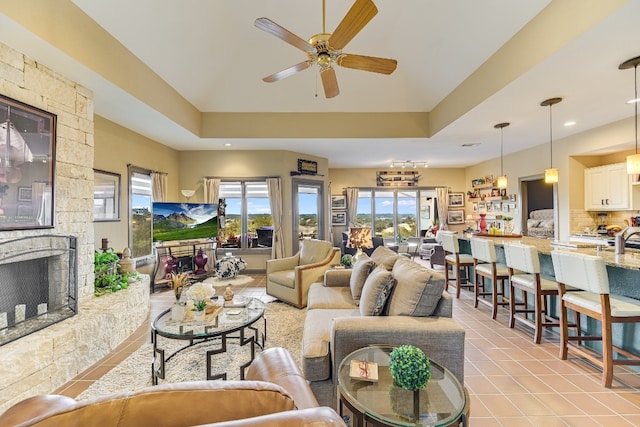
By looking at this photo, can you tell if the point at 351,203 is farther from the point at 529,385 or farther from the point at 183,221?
the point at 529,385

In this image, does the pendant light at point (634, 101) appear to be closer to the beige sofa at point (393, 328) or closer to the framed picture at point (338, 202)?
the beige sofa at point (393, 328)

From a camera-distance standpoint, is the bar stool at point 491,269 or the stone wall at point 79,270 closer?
the stone wall at point 79,270

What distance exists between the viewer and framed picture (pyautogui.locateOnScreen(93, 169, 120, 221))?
4219mm

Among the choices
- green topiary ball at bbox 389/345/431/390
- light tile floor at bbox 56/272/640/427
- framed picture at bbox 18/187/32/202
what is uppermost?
framed picture at bbox 18/187/32/202

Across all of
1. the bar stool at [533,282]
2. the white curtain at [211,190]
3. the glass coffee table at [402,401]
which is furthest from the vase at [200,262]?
the bar stool at [533,282]

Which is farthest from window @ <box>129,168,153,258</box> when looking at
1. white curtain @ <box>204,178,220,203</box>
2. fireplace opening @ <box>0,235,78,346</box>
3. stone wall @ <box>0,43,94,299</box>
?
fireplace opening @ <box>0,235,78,346</box>

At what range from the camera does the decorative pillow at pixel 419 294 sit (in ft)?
6.80

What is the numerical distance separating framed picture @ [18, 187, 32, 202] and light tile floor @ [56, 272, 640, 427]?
1.66 metres

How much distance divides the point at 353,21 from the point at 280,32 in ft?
2.00

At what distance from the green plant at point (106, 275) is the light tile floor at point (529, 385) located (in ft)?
2.16

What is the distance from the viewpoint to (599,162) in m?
5.67

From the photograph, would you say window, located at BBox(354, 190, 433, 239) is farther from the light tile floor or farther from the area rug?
the area rug

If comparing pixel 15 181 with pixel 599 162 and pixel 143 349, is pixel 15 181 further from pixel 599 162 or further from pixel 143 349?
pixel 599 162

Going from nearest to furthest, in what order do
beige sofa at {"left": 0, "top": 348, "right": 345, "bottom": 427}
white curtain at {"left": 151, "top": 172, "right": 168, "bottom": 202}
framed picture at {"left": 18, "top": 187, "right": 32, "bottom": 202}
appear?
beige sofa at {"left": 0, "top": 348, "right": 345, "bottom": 427}
framed picture at {"left": 18, "top": 187, "right": 32, "bottom": 202}
white curtain at {"left": 151, "top": 172, "right": 168, "bottom": 202}
